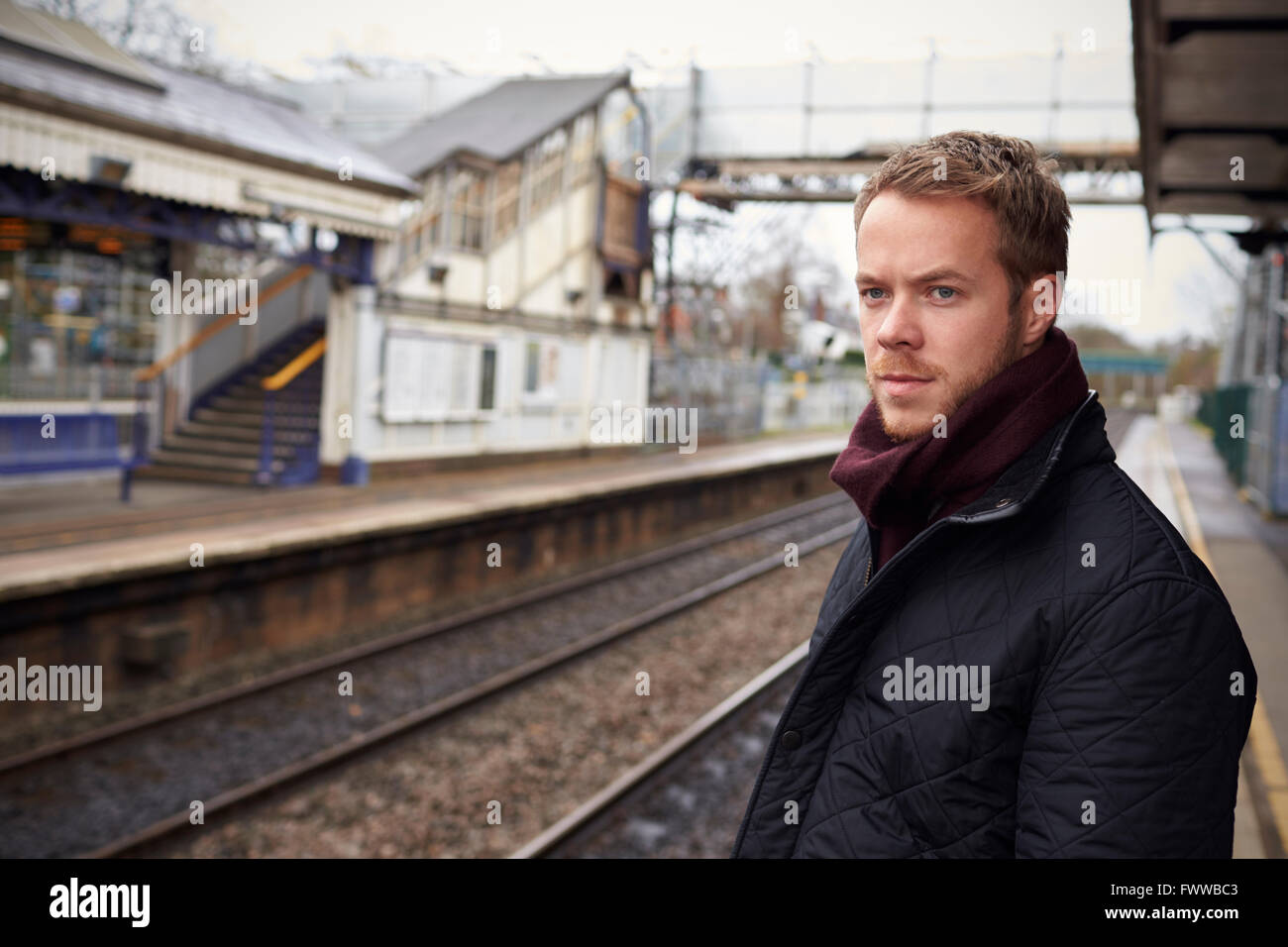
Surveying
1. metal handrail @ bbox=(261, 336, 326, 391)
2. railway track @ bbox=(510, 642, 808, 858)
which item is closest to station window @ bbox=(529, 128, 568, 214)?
metal handrail @ bbox=(261, 336, 326, 391)

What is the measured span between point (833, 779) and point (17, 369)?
14160 millimetres

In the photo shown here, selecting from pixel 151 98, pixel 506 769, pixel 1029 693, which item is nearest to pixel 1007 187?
pixel 1029 693

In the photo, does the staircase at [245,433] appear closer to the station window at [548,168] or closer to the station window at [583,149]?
the station window at [548,168]

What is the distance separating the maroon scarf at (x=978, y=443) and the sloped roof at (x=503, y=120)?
57.2 ft

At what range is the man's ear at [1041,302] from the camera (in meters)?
1.57

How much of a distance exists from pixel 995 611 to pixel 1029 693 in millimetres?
119

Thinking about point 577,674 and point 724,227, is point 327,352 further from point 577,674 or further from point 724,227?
point 724,227

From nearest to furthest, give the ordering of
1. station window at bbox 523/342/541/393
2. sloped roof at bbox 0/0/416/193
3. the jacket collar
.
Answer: the jacket collar < sloped roof at bbox 0/0/416/193 < station window at bbox 523/342/541/393

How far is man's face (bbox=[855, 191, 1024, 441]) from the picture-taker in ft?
5.02

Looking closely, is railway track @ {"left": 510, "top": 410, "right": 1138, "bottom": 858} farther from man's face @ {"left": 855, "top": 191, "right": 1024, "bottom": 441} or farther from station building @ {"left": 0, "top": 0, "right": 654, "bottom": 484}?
station building @ {"left": 0, "top": 0, "right": 654, "bottom": 484}

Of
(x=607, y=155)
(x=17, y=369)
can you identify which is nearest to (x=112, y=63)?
(x=17, y=369)

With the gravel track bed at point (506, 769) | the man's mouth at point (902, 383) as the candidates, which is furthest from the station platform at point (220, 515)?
the man's mouth at point (902, 383)

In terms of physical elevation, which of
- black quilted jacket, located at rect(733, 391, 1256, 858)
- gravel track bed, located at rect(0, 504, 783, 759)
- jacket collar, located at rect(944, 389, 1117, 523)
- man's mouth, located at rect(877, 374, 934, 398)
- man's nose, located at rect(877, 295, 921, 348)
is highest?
man's nose, located at rect(877, 295, 921, 348)

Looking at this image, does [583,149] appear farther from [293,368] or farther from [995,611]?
[995,611]
